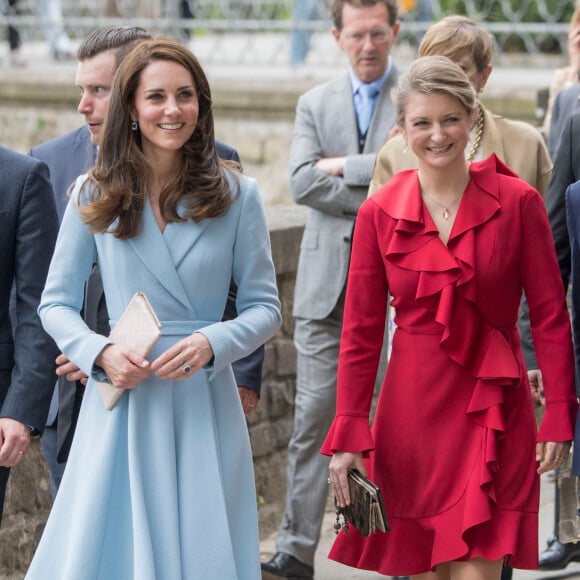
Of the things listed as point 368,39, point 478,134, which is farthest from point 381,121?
point 478,134

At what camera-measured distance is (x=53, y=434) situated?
15.5ft

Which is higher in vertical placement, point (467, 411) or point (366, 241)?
point (366, 241)

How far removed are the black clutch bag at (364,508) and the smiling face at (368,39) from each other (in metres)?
2.22

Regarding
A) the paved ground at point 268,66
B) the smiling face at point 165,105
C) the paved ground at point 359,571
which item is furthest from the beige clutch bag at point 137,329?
the paved ground at point 268,66

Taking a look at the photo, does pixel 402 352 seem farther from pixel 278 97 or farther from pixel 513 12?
pixel 513 12

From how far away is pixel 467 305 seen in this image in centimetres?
418

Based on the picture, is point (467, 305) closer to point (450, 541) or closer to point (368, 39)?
point (450, 541)

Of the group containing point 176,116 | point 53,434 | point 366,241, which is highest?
point 176,116

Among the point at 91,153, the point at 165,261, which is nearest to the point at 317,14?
the point at 91,153

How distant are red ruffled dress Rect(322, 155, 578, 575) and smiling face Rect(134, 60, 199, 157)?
626 mm

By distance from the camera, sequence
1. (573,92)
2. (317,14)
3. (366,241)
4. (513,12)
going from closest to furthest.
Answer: (366,241), (573,92), (317,14), (513,12)

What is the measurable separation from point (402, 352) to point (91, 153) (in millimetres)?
1259

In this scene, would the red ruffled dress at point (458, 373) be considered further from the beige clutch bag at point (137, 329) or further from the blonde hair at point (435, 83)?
the beige clutch bag at point (137, 329)

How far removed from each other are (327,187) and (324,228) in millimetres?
200
